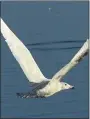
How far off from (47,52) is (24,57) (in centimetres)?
74

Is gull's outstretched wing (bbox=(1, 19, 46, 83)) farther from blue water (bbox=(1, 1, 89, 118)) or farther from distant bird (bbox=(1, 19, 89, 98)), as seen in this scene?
blue water (bbox=(1, 1, 89, 118))

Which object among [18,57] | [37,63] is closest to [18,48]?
[18,57]

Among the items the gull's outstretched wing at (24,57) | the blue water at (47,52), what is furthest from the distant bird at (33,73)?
the blue water at (47,52)

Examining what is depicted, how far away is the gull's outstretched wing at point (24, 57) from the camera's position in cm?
686

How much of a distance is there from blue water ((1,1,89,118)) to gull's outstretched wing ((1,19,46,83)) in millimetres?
614

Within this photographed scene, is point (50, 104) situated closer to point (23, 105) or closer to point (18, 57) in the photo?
point (23, 105)

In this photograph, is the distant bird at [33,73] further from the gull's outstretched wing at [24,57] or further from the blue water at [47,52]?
the blue water at [47,52]

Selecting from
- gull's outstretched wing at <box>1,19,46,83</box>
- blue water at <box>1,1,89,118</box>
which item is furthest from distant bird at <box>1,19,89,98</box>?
blue water at <box>1,1,89,118</box>

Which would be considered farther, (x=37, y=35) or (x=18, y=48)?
(x=37, y=35)

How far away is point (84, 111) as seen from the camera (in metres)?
7.58

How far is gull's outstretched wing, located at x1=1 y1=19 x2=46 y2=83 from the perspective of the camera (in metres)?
6.86

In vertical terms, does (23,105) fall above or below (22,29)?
below

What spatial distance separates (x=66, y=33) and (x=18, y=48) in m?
0.87

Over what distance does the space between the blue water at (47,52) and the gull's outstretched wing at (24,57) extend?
2.02 feet
